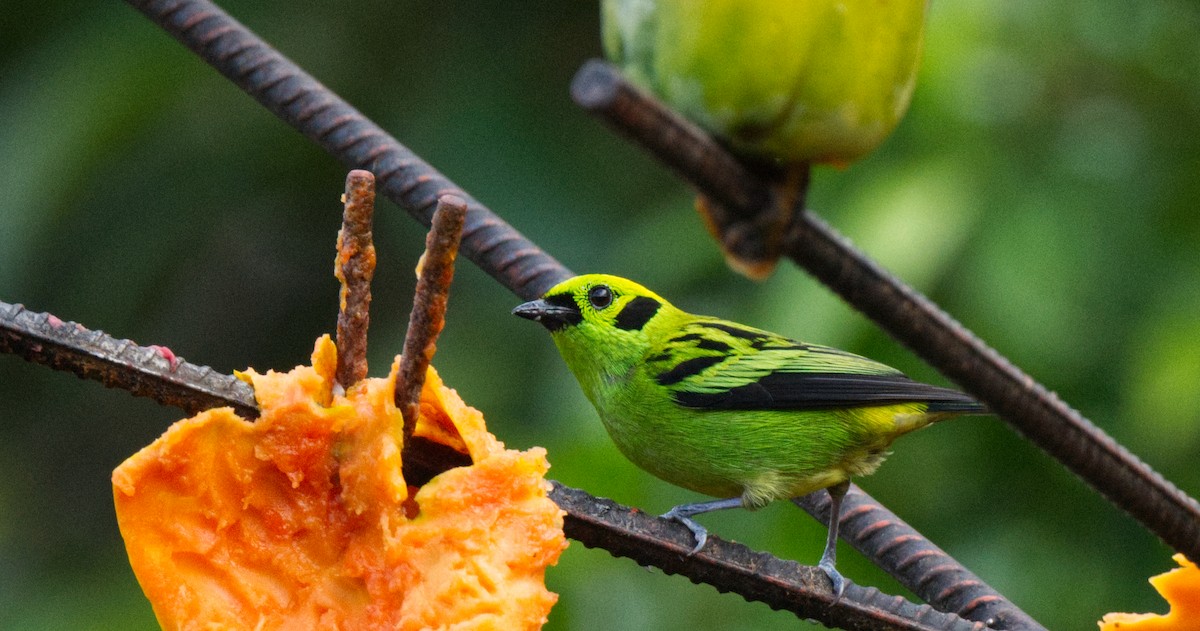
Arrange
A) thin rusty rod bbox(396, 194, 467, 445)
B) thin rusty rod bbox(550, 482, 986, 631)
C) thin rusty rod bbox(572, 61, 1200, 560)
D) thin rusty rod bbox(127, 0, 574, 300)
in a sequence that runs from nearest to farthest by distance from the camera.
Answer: thin rusty rod bbox(396, 194, 467, 445) < thin rusty rod bbox(550, 482, 986, 631) < thin rusty rod bbox(572, 61, 1200, 560) < thin rusty rod bbox(127, 0, 574, 300)

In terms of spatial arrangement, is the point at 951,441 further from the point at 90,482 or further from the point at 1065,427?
the point at 90,482

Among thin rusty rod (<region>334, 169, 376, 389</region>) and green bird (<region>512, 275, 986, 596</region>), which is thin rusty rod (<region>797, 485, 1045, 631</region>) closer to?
green bird (<region>512, 275, 986, 596</region>)

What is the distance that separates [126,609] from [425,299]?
126 inches

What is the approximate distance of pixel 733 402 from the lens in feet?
6.31

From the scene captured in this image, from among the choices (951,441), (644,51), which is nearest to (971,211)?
(951,441)

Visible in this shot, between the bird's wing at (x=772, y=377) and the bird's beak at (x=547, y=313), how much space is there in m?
0.14

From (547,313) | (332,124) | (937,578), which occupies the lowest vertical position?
(937,578)

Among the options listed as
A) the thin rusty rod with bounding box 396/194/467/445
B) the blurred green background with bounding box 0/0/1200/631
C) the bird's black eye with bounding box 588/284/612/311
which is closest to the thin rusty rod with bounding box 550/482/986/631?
the thin rusty rod with bounding box 396/194/467/445

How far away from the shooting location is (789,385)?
1.94 meters

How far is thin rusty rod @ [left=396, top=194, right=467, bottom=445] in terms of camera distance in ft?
3.18

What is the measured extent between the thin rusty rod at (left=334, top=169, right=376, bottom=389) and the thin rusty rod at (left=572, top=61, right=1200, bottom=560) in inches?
14.3

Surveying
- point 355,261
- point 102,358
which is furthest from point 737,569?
point 102,358

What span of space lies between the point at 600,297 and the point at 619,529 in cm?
83

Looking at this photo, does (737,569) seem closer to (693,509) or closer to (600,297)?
(693,509)
